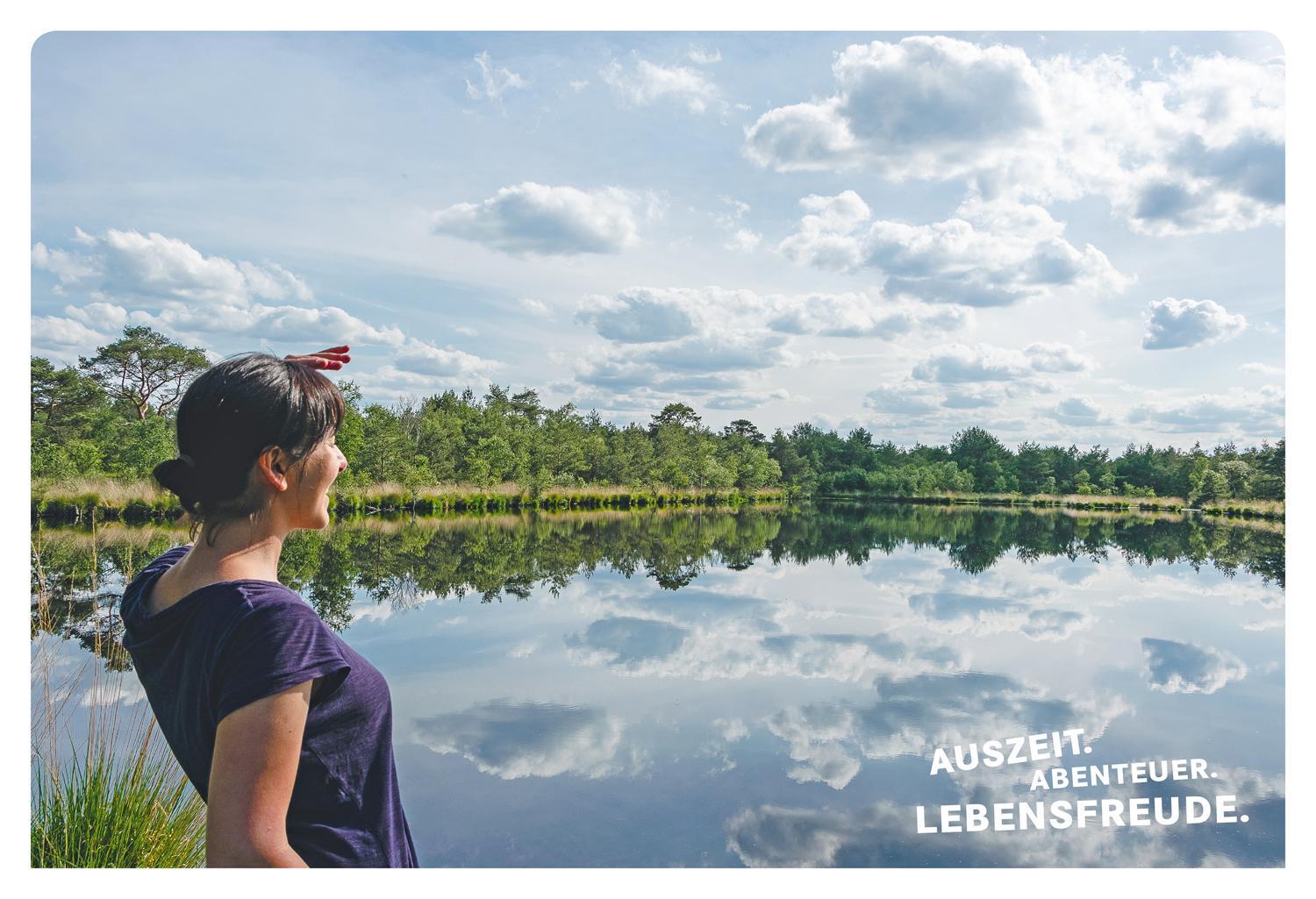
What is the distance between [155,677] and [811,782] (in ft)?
10.6

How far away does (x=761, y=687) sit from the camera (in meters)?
5.06

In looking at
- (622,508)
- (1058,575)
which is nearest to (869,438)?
(622,508)

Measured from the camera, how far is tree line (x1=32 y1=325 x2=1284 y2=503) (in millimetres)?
11828

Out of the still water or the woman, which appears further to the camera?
the still water

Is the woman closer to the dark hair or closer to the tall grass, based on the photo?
the dark hair

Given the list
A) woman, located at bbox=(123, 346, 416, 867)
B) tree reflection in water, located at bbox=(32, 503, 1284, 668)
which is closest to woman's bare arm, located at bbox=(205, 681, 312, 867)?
woman, located at bbox=(123, 346, 416, 867)

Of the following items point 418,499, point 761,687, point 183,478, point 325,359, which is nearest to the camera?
point 183,478

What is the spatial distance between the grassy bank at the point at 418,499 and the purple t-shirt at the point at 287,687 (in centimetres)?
141

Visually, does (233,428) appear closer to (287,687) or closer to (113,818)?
(287,687)

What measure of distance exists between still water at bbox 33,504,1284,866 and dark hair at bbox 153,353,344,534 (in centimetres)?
165

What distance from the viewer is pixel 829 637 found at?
6.47 m

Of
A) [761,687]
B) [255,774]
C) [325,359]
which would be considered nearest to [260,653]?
[255,774]

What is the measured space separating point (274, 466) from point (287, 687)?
0.24m
